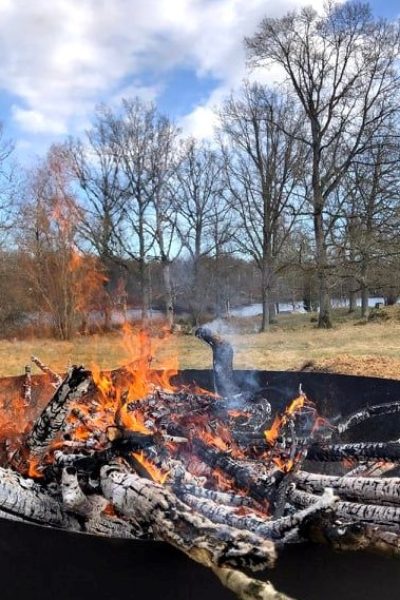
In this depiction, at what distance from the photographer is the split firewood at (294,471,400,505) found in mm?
2268

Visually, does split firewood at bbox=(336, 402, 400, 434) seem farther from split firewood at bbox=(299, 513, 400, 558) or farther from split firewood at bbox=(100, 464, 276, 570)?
split firewood at bbox=(100, 464, 276, 570)

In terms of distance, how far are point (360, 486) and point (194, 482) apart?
0.80 meters

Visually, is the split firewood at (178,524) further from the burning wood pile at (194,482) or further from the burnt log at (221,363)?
the burnt log at (221,363)

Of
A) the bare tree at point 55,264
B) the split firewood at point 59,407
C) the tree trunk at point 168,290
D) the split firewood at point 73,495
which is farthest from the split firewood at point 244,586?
the tree trunk at point 168,290

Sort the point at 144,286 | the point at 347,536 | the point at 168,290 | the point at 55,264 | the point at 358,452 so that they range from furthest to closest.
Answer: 1. the point at 168,290
2. the point at 144,286
3. the point at 55,264
4. the point at 358,452
5. the point at 347,536

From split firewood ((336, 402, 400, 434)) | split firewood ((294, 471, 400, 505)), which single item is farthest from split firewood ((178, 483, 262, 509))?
split firewood ((336, 402, 400, 434))

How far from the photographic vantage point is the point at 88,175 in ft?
65.3

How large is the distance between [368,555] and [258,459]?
1.25 m

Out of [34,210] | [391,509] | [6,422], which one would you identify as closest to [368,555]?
[391,509]

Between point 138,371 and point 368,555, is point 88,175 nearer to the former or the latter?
point 138,371

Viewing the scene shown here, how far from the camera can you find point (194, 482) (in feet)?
8.61

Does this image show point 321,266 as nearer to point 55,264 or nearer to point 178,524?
point 55,264

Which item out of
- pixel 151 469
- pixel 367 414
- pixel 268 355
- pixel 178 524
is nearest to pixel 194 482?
pixel 151 469

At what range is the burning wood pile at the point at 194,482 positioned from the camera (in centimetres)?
192
